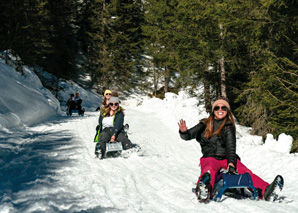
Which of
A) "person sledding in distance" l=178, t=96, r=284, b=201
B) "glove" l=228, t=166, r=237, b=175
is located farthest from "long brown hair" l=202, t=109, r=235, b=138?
"glove" l=228, t=166, r=237, b=175

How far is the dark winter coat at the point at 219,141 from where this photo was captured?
3919 mm

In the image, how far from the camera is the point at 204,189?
356cm

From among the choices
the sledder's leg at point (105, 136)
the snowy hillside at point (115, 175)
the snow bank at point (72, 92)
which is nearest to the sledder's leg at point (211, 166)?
the snowy hillside at point (115, 175)

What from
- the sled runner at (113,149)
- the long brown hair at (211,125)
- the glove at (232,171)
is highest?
the long brown hair at (211,125)

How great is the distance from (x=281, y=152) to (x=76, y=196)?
200 inches

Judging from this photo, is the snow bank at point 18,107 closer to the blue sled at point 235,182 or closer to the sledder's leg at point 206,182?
the sledder's leg at point 206,182

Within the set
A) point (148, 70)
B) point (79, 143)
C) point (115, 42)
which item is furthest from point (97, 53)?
point (79, 143)

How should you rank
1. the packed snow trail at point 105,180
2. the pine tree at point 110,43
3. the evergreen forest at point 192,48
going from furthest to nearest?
1. the pine tree at point 110,43
2. the evergreen forest at point 192,48
3. the packed snow trail at point 105,180

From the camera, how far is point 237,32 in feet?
33.5

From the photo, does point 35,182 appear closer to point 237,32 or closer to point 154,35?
point 237,32

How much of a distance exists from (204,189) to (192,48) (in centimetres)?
1054

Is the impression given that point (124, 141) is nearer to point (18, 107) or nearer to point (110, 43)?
point (18, 107)

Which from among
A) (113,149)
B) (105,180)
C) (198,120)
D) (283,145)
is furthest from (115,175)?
(198,120)

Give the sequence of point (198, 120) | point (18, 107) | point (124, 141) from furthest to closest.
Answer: point (198, 120), point (18, 107), point (124, 141)
